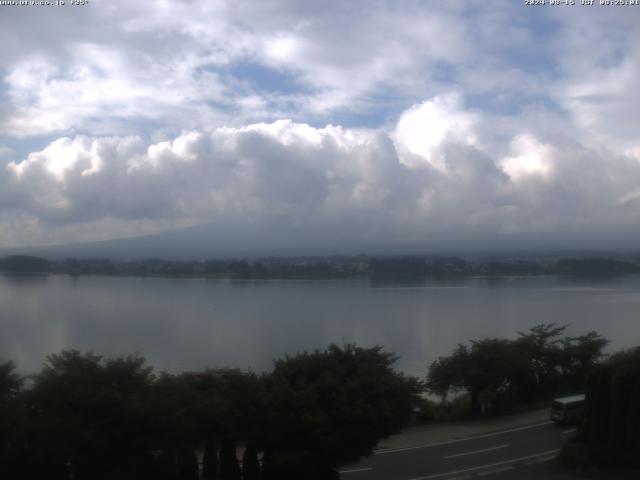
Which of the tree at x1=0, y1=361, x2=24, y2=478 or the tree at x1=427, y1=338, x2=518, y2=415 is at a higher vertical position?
the tree at x1=0, y1=361, x2=24, y2=478

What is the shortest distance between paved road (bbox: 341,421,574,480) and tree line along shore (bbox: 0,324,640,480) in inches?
55.1

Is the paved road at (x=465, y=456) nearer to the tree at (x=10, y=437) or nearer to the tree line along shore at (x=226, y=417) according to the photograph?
the tree line along shore at (x=226, y=417)

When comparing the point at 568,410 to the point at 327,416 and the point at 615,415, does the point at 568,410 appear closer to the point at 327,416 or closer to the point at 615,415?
the point at 615,415

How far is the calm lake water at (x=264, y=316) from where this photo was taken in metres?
24.2

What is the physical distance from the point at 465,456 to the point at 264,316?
2521 cm

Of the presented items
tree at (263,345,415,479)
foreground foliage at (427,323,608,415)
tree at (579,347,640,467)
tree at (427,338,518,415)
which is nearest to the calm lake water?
foreground foliage at (427,323,608,415)

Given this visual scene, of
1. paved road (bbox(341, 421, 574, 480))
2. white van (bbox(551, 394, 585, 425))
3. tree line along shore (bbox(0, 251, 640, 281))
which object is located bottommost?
paved road (bbox(341, 421, 574, 480))

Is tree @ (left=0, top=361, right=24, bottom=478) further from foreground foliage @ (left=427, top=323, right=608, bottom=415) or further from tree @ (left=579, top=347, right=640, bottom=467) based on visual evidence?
foreground foliage @ (left=427, top=323, right=608, bottom=415)

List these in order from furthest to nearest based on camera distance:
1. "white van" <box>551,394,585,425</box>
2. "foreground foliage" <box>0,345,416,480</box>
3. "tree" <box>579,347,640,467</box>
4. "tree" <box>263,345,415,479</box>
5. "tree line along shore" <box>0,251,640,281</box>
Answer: "tree line along shore" <box>0,251,640,281</box> < "white van" <box>551,394,585,425</box> < "tree" <box>579,347,640,467</box> < "tree" <box>263,345,415,479</box> < "foreground foliage" <box>0,345,416,480</box>

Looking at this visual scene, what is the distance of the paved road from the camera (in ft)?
39.8

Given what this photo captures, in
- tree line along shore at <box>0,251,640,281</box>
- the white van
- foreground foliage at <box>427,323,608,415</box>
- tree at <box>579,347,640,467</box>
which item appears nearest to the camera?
tree at <box>579,347,640,467</box>

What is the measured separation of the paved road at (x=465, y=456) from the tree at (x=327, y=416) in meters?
2.04

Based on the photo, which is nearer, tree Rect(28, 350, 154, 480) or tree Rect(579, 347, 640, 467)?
tree Rect(28, 350, 154, 480)

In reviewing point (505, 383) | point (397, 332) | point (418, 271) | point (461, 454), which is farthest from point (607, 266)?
point (461, 454)
